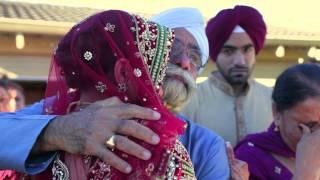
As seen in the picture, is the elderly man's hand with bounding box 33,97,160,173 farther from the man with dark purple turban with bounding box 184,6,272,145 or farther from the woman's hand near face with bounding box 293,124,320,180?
the man with dark purple turban with bounding box 184,6,272,145

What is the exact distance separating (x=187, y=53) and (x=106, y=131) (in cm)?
102

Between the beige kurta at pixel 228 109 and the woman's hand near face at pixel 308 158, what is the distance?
1.29m

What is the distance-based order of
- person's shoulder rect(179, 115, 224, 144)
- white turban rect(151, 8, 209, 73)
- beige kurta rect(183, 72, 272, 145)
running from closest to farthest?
person's shoulder rect(179, 115, 224, 144) < white turban rect(151, 8, 209, 73) < beige kurta rect(183, 72, 272, 145)

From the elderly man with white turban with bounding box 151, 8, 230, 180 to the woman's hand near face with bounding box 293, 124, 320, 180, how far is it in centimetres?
34

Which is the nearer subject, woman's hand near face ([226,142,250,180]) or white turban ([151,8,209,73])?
woman's hand near face ([226,142,250,180])

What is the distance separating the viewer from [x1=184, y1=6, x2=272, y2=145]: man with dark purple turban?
3.61 metres

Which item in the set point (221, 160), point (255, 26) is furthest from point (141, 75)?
point (255, 26)

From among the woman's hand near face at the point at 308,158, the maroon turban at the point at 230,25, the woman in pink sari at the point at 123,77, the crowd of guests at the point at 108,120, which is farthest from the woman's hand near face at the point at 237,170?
the maroon turban at the point at 230,25

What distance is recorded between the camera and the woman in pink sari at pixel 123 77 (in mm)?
1452

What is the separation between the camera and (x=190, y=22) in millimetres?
2592

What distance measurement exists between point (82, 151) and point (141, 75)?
0.78ft

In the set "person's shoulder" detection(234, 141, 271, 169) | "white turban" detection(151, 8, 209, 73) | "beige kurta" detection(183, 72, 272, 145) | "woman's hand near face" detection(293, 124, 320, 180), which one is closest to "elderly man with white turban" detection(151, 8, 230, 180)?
"white turban" detection(151, 8, 209, 73)

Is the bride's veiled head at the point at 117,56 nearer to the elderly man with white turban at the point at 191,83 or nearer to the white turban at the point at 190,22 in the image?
the elderly man with white turban at the point at 191,83

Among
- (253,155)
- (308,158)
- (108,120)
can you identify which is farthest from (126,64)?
(253,155)
